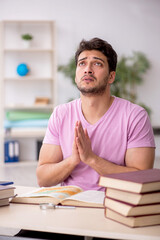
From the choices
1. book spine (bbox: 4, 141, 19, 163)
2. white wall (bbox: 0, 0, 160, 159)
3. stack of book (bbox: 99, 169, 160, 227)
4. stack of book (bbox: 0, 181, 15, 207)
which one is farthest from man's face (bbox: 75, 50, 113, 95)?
white wall (bbox: 0, 0, 160, 159)

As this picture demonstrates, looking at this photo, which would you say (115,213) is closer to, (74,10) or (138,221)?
(138,221)

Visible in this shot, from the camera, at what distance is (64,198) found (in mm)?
1445

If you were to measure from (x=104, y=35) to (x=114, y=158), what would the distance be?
192 inches

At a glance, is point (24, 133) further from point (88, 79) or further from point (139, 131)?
point (139, 131)

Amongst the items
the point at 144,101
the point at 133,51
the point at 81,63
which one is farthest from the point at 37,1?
the point at 81,63

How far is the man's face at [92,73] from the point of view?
6.49 feet

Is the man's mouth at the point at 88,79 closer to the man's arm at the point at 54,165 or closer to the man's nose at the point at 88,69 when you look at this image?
the man's nose at the point at 88,69

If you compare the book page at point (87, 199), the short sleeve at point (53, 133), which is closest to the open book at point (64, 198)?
the book page at point (87, 199)

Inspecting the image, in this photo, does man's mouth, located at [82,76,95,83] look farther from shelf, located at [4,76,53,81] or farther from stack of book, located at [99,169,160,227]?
shelf, located at [4,76,53,81]

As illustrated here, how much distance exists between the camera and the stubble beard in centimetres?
198

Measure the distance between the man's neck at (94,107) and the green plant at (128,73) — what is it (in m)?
4.24

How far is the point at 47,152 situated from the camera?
6.62 feet

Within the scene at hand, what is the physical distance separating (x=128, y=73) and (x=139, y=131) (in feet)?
15.1

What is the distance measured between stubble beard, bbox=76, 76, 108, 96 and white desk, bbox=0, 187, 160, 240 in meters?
0.79
